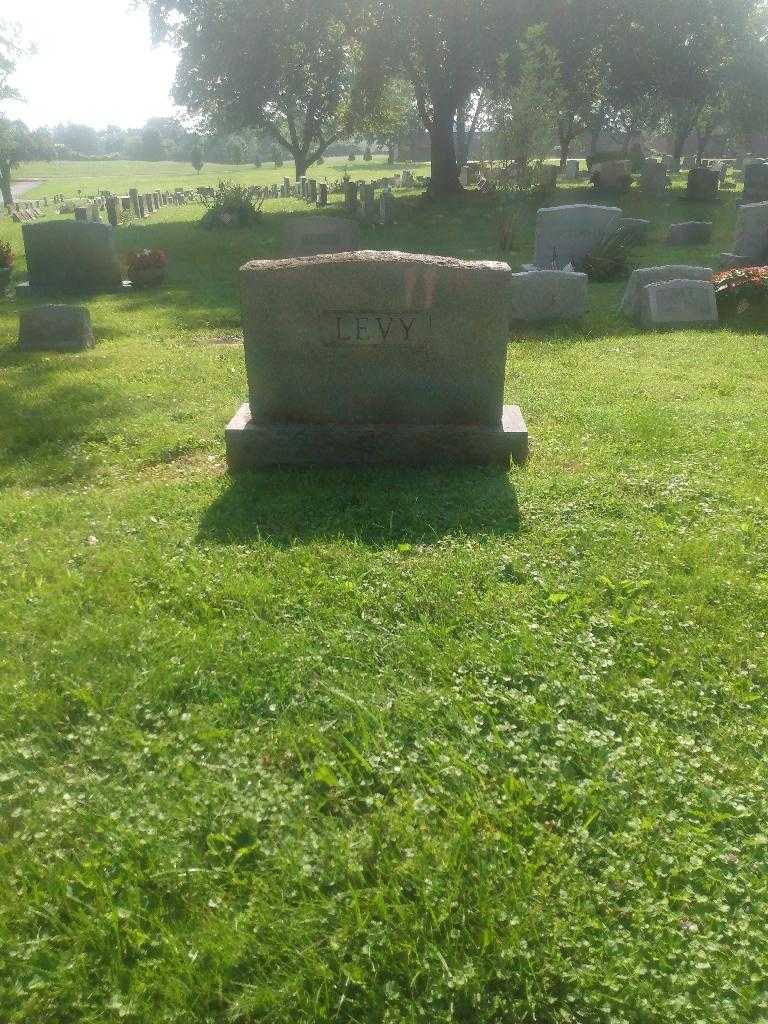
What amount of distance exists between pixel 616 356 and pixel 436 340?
4264 millimetres

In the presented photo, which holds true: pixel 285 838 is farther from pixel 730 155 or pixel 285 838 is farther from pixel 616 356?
pixel 730 155

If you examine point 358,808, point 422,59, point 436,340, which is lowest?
point 358,808

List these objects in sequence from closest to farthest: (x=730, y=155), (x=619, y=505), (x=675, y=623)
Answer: (x=675, y=623) → (x=619, y=505) → (x=730, y=155)

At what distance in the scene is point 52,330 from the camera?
32.4ft

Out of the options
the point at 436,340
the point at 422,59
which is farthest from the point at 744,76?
the point at 436,340

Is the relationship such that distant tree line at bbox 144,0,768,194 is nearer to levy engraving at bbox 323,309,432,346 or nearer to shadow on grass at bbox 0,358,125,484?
shadow on grass at bbox 0,358,125,484

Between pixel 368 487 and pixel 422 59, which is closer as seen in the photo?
pixel 368 487

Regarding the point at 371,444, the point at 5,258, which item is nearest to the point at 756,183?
the point at 5,258

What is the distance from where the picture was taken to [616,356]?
8.70 metres

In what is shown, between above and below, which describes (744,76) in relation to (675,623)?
above

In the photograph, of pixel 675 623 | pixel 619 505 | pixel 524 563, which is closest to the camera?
pixel 675 623

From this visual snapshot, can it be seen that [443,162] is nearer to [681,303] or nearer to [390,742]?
[681,303]

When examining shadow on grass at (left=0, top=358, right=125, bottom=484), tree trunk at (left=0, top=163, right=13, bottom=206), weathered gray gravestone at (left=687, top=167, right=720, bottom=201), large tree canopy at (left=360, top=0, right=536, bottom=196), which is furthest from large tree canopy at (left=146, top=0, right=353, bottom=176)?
shadow on grass at (left=0, top=358, right=125, bottom=484)

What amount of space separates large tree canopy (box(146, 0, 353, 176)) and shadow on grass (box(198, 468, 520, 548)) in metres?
24.2
